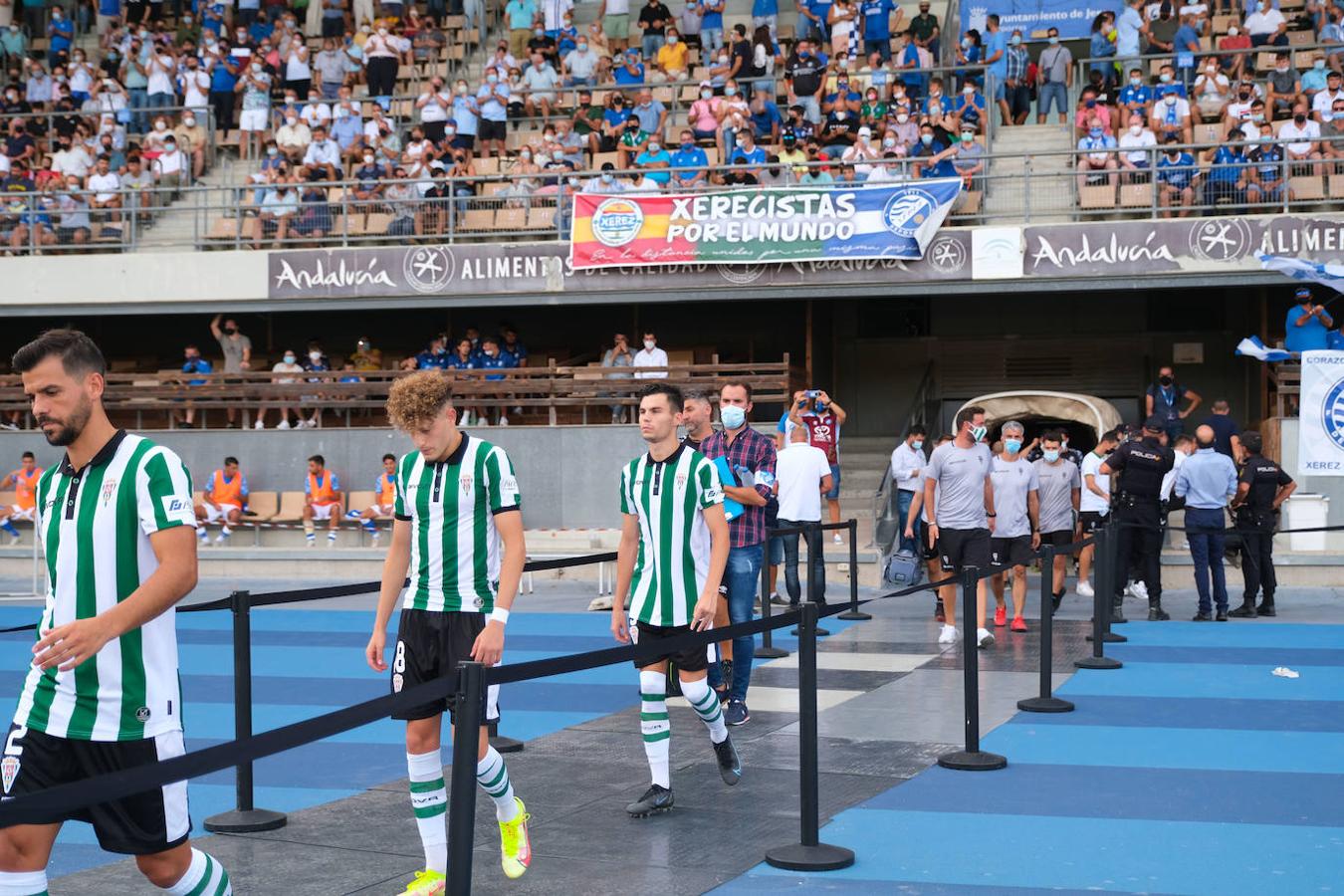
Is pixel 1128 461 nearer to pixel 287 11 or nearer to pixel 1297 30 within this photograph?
pixel 1297 30

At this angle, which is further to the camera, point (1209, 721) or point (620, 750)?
point (1209, 721)

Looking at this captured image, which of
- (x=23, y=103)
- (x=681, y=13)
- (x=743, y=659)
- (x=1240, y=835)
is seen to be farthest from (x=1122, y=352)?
(x=23, y=103)

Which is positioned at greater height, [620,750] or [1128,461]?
[1128,461]

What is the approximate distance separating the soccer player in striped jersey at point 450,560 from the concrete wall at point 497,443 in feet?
47.4

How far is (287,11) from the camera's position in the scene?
3012 cm

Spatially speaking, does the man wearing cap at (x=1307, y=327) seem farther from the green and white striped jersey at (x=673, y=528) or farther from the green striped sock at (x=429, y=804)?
the green striped sock at (x=429, y=804)

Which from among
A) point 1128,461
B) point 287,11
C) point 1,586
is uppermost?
point 287,11

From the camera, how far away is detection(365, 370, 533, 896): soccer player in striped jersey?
5.95 meters

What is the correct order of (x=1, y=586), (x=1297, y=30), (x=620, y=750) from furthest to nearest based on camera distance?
(x=1297, y=30) → (x=1, y=586) → (x=620, y=750)

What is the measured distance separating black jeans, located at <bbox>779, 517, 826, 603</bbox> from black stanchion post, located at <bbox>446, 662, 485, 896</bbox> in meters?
9.43

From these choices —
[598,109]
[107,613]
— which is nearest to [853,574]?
[107,613]

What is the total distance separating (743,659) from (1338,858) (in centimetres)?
398

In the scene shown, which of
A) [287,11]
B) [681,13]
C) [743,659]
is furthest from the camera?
[287,11]

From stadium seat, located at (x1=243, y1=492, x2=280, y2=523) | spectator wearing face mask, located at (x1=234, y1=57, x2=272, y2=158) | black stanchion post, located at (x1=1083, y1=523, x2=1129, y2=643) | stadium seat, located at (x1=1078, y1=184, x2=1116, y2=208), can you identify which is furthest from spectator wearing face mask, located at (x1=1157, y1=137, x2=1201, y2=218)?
spectator wearing face mask, located at (x1=234, y1=57, x2=272, y2=158)
